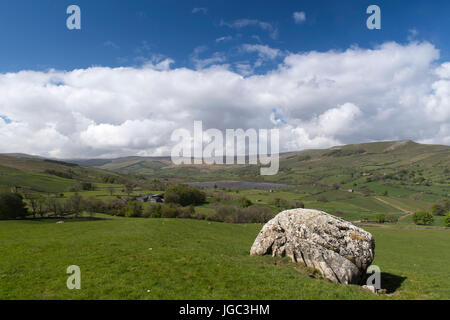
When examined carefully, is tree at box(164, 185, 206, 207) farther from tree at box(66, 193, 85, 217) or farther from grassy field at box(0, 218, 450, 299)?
grassy field at box(0, 218, 450, 299)

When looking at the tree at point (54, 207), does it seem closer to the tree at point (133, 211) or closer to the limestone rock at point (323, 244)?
the tree at point (133, 211)

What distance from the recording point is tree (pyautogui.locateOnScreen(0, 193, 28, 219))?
188 feet

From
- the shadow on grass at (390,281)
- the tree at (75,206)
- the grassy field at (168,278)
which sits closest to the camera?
the grassy field at (168,278)

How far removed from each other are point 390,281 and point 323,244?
6.45 meters

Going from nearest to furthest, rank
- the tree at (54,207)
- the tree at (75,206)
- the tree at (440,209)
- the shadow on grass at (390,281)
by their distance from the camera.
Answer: the shadow on grass at (390,281), the tree at (54,207), the tree at (75,206), the tree at (440,209)

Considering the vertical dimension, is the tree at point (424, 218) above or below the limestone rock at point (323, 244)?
below

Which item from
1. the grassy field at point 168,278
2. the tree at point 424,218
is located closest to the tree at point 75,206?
the grassy field at point 168,278

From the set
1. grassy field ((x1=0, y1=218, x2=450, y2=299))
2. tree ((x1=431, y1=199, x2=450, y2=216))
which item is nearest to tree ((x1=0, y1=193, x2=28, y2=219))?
grassy field ((x1=0, y1=218, x2=450, y2=299))

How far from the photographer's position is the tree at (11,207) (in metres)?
57.2

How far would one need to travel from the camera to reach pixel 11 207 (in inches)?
2293

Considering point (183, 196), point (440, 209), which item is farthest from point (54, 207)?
point (440, 209)

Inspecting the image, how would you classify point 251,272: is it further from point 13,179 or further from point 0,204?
point 13,179

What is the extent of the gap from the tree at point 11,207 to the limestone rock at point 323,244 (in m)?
70.5
